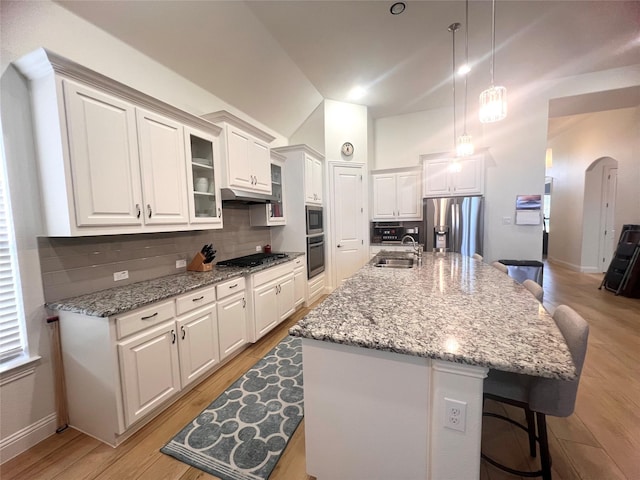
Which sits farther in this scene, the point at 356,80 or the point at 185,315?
the point at 356,80

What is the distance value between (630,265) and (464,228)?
268 cm


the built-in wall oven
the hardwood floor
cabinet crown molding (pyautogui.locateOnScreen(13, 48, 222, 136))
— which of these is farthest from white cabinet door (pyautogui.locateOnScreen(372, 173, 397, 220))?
cabinet crown molding (pyautogui.locateOnScreen(13, 48, 222, 136))

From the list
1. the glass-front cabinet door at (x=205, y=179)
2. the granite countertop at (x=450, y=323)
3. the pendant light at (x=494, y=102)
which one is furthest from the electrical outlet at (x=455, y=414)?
the glass-front cabinet door at (x=205, y=179)

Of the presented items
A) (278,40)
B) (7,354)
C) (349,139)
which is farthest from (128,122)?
(349,139)

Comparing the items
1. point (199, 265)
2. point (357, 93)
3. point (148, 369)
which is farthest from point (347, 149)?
point (148, 369)

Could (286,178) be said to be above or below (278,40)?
below

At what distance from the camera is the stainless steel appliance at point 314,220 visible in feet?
12.6

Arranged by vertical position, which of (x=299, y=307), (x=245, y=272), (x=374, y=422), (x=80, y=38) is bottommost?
(x=299, y=307)

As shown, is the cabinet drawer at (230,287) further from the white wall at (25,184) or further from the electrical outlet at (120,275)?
the white wall at (25,184)

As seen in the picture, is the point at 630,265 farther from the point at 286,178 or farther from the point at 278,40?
the point at 278,40

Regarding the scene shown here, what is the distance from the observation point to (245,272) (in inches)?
101

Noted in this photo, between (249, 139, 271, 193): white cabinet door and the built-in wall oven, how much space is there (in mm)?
1046

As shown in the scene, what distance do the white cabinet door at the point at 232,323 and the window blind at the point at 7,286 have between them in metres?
1.20

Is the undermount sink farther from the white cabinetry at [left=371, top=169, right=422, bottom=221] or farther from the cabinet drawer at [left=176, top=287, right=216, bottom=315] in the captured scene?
the white cabinetry at [left=371, top=169, right=422, bottom=221]
